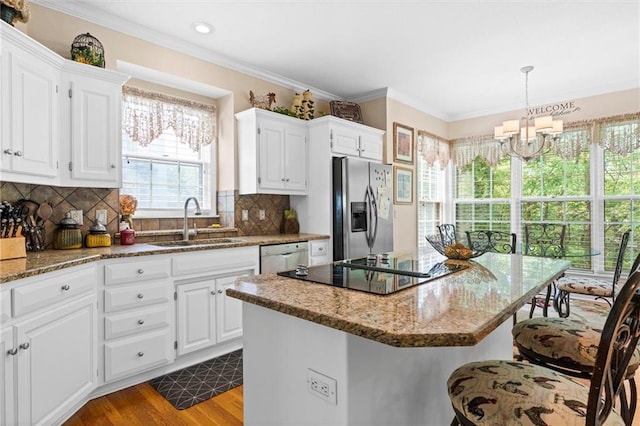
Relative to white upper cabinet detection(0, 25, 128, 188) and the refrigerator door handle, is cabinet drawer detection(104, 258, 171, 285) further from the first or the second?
the refrigerator door handle

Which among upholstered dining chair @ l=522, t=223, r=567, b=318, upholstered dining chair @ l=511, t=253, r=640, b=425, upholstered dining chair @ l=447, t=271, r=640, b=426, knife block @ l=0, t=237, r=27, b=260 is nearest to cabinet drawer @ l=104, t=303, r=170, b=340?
knife block @ l=0, t=237, r=27, b=260

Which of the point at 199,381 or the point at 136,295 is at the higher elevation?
the point at 136,295

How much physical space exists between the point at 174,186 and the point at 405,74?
2.73 m

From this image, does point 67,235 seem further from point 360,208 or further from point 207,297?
point 360,208

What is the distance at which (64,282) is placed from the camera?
6.20ft

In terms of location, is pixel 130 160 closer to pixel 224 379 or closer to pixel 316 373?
pixel 224 379

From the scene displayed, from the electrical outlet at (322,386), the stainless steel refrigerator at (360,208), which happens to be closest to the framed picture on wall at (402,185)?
the stainless steel refrigerator at (360,208)

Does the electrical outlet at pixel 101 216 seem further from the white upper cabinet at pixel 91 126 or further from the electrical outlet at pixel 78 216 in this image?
the white upper cabinet at pixel 91 126

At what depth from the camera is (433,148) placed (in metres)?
5.34

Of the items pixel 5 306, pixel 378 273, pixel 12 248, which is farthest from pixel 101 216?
pixel 378 273

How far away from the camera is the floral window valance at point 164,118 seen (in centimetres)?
313

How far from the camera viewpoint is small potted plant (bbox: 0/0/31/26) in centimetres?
199

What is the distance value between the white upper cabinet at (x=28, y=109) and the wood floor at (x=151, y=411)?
1392 mm

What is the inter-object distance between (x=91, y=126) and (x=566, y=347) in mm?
3029
